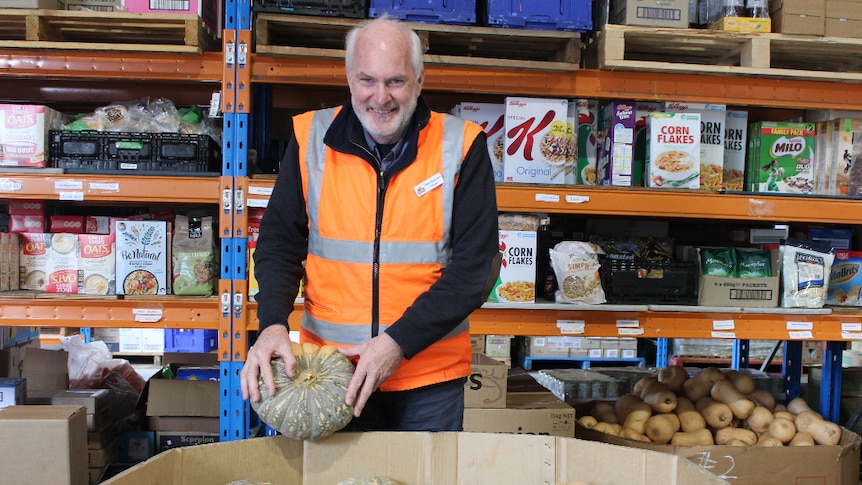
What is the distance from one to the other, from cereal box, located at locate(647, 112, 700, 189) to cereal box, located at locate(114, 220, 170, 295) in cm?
217

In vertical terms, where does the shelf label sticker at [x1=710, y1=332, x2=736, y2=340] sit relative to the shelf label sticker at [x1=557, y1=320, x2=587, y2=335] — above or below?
below

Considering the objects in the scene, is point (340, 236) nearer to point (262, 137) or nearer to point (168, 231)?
point (168, 231)

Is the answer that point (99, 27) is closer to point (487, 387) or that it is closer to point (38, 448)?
point (38, 448)

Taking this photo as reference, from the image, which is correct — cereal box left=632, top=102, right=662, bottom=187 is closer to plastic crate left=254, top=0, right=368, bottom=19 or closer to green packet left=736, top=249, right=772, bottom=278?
green packet left=736, top=249, right=772, bottom=278

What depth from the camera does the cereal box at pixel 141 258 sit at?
2902 millimetres

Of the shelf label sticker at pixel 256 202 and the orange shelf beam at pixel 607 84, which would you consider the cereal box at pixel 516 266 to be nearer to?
the orange shelf beam at pixel 607 84

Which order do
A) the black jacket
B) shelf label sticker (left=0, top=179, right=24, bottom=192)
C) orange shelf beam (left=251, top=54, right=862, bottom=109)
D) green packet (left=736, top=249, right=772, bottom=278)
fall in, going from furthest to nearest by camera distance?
green packet (left=736, top=249, right=772, bottom=278)
orange shelf beam (left=251, top=54, right=862, bottom=109)
shelf label sticker (left=0, top=179, right=24, bottom=192)
the black jacket

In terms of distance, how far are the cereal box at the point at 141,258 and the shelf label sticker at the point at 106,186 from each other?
194 mm

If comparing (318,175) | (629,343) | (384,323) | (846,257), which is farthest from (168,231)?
(629,343)

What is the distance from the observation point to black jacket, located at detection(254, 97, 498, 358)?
1.61 meters

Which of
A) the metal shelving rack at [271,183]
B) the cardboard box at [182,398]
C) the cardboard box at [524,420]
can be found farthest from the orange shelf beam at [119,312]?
the cardboard box at [524,420]

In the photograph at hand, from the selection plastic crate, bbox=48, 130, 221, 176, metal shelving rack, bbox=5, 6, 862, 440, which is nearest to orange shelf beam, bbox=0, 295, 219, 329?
metal shelving rack, bbox=5, 6, 862, 440

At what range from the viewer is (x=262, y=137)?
3.38 meters

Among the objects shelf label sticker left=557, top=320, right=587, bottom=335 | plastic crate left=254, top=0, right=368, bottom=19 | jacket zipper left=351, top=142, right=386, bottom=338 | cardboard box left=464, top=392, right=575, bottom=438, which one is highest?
plastic crate left=254, top=0, right=368, bottom=19
